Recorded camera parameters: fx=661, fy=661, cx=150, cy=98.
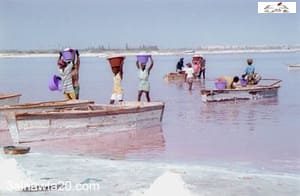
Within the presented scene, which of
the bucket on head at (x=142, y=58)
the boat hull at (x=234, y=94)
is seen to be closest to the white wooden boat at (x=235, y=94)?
the boat hull at (x=234, y=94)

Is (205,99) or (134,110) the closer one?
(134,110)

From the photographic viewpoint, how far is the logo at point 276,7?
5629 mm

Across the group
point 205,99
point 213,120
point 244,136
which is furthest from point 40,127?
point 205,99

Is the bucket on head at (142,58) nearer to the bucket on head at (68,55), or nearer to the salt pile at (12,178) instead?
the bucket on head at (68,55)

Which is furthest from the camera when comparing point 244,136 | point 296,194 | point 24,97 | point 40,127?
point 24,97

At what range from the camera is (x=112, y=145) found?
839 centimetres

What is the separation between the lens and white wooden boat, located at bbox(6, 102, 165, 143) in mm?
8273

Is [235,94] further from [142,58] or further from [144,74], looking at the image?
[142,58]

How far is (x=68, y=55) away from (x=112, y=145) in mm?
2236

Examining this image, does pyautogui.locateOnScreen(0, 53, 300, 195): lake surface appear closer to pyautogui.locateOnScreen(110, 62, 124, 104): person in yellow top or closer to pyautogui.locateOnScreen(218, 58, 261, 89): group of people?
pyautogui.locateOnScreen(110, 62, 124, 104): person in yellow top

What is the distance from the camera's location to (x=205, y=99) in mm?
14547

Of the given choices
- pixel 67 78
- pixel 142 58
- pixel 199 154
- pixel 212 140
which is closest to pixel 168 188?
pixel 199 154

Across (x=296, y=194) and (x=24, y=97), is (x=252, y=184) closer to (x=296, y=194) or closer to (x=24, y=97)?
(x=296, y=194)

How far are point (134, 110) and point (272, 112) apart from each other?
12.6 feet
